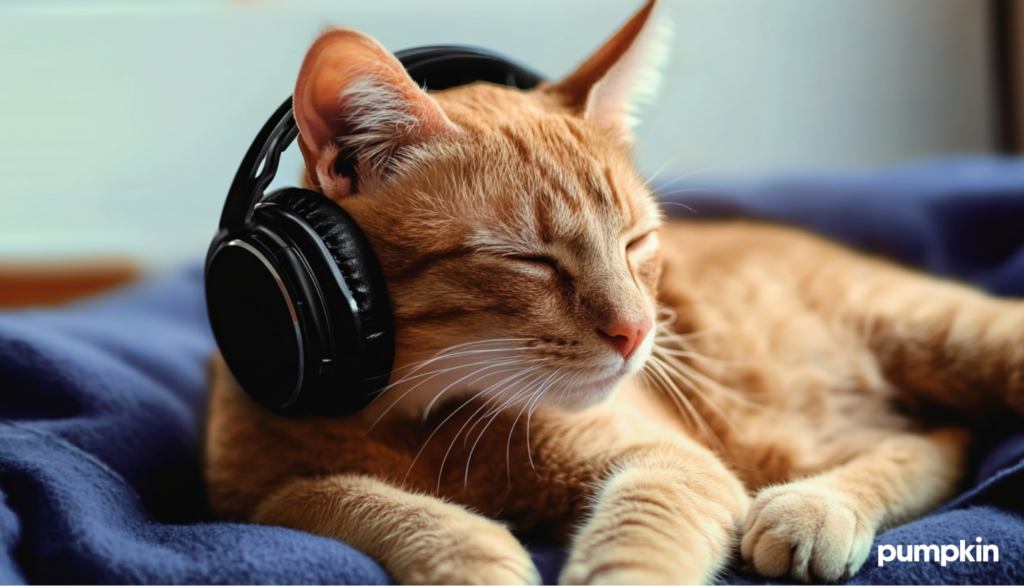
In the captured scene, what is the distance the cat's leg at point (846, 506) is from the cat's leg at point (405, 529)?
290 millimetres

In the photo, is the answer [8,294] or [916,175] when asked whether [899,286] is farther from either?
[8,294]

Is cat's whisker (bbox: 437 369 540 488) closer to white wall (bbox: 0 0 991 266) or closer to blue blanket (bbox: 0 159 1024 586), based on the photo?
blue blanket (bbox: 0 159 1024 586)

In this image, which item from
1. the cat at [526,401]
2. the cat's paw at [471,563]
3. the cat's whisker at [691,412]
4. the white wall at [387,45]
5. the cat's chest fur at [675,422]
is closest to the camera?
the cat's paw at [471,563]

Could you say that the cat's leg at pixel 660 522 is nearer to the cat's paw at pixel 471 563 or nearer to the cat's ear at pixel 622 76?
the cat's paw at pixel 471 563

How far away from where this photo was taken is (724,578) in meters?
0.86

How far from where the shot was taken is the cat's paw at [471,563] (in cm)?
73

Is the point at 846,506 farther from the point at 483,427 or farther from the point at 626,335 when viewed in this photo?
the point at 483,427

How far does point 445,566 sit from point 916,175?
6.36 ft

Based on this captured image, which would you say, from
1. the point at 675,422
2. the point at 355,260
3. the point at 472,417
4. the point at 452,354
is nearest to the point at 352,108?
the point at 355,260

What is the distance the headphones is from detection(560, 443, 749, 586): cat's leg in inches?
11.9

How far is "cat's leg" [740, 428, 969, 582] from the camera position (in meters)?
0.85

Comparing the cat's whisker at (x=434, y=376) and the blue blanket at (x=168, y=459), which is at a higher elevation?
the cat's whisker at (x=434, y=376)

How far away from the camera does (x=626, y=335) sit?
88 cm

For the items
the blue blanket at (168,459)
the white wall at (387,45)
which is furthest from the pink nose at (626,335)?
the white wall at (387,45)
